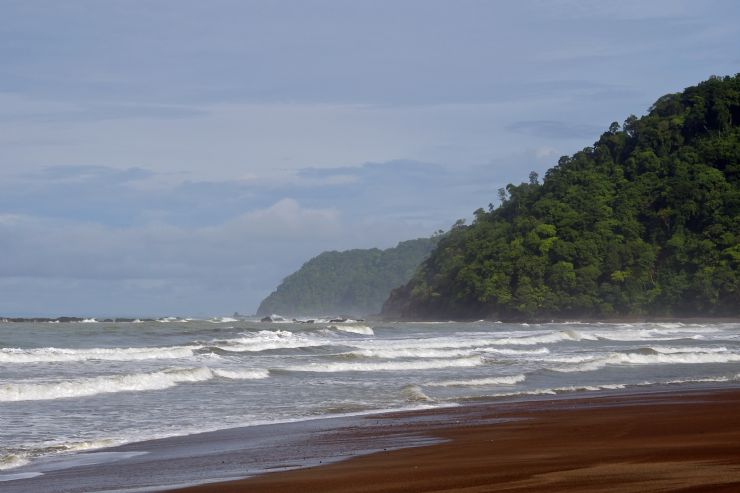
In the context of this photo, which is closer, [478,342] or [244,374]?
[244,374]

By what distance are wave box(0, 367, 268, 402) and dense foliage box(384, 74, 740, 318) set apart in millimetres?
54806

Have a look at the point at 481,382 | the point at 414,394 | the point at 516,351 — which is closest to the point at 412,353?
the point at 516,351

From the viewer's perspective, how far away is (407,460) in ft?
34.9

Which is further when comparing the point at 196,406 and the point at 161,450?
the point at 196,406

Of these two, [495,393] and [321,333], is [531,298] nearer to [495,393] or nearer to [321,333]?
[321,333]

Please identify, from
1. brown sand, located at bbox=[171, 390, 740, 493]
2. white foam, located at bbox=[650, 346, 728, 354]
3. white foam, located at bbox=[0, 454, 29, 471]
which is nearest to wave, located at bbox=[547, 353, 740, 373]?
white foam, located at bbox=[650, 346, 728, 354]

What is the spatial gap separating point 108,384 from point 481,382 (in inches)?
338

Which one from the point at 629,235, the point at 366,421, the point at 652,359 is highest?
the point at 629,235

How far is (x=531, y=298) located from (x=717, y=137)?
78.4ft

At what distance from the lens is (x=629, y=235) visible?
80188mm

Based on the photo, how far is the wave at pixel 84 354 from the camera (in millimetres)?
29547

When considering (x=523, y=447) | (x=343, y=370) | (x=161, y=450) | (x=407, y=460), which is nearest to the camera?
(x=407, y=460)

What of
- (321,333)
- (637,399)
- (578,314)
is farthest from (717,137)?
(637,399)

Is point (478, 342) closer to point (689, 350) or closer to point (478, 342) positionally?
point (478, 342)
